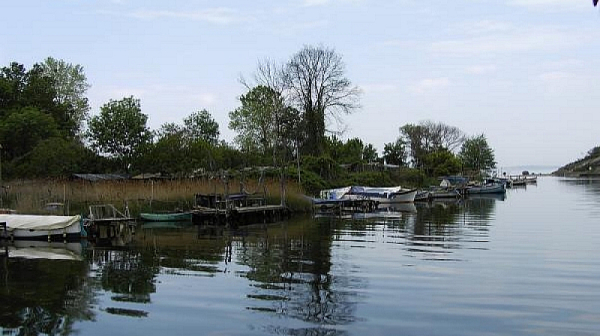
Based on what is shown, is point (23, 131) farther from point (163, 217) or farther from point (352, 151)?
point (352, 151)

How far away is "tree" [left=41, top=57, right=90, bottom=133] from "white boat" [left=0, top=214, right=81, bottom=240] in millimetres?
52363

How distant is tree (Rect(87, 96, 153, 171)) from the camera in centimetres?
7200

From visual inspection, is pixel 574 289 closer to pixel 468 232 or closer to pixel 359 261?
pixel 359 261

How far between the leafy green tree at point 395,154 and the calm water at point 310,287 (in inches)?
3487

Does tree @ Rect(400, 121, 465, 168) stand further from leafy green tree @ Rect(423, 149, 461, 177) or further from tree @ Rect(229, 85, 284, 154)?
tree @ Rect(229, 85, 284, 154)

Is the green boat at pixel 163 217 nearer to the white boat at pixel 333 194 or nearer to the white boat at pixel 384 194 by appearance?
the white boat at pixel 333 194

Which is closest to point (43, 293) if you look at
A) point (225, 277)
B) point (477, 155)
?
point (225, 277)

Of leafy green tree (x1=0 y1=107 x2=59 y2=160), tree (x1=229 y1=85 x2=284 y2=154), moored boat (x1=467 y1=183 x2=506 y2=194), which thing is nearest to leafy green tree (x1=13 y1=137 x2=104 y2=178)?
leafy green tree (x1=0 y1=107 x2=59 y2=160)

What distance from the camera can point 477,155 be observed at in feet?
474

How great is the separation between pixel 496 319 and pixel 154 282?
952 centimetres

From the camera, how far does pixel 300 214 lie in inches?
1953

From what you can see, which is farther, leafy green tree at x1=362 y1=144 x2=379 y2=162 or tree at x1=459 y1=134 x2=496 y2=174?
tree at x1=459 y1=134 x2=496 y2=174

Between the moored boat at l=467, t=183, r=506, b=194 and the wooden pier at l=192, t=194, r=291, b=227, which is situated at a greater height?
the moored boat at l=467, t=183, r=506, b=194

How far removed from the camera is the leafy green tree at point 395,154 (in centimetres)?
11975
